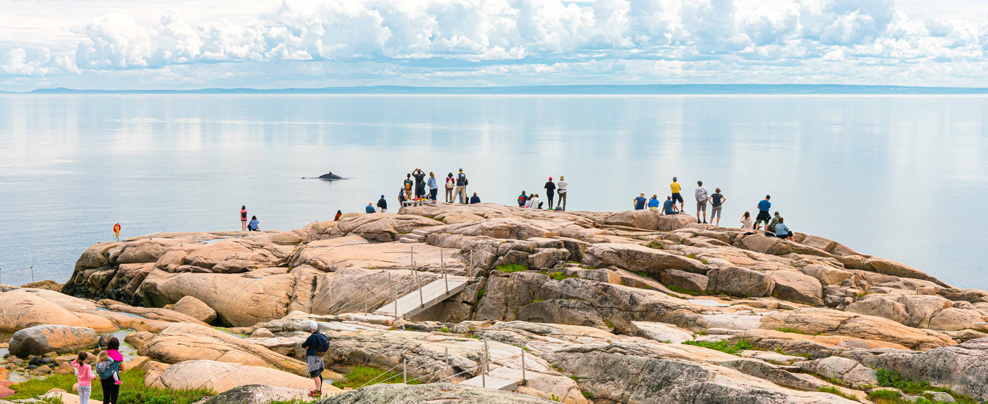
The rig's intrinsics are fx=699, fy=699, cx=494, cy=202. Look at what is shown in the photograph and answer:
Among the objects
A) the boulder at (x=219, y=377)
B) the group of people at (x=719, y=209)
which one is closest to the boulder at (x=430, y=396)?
the boulder at (x=219, y=377)

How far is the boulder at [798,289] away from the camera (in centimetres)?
2669

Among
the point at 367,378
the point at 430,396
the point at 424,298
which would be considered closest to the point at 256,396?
the point at 367,378

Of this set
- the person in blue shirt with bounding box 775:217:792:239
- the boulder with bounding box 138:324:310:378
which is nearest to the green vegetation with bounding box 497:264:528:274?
the boulder with bounding box 138:324:310:378

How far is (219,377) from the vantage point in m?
17.0

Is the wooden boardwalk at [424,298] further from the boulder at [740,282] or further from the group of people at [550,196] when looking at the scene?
the group of people at [550,196]

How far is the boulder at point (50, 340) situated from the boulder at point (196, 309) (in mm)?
6085

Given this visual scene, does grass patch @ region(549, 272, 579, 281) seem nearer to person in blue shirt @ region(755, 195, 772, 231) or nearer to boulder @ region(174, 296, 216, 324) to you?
boulder @ region(174, 296, 216, 324)

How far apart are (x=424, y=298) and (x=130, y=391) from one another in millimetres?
12100

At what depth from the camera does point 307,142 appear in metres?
160

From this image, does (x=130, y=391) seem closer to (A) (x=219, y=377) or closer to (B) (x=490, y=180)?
(A) (x=219, y=377)

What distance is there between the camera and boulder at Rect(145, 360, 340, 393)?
55.0 ft

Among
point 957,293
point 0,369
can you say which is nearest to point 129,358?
point 0,369

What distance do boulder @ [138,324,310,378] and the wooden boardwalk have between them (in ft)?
17.5

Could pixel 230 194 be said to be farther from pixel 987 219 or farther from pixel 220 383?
pixel 987 219
